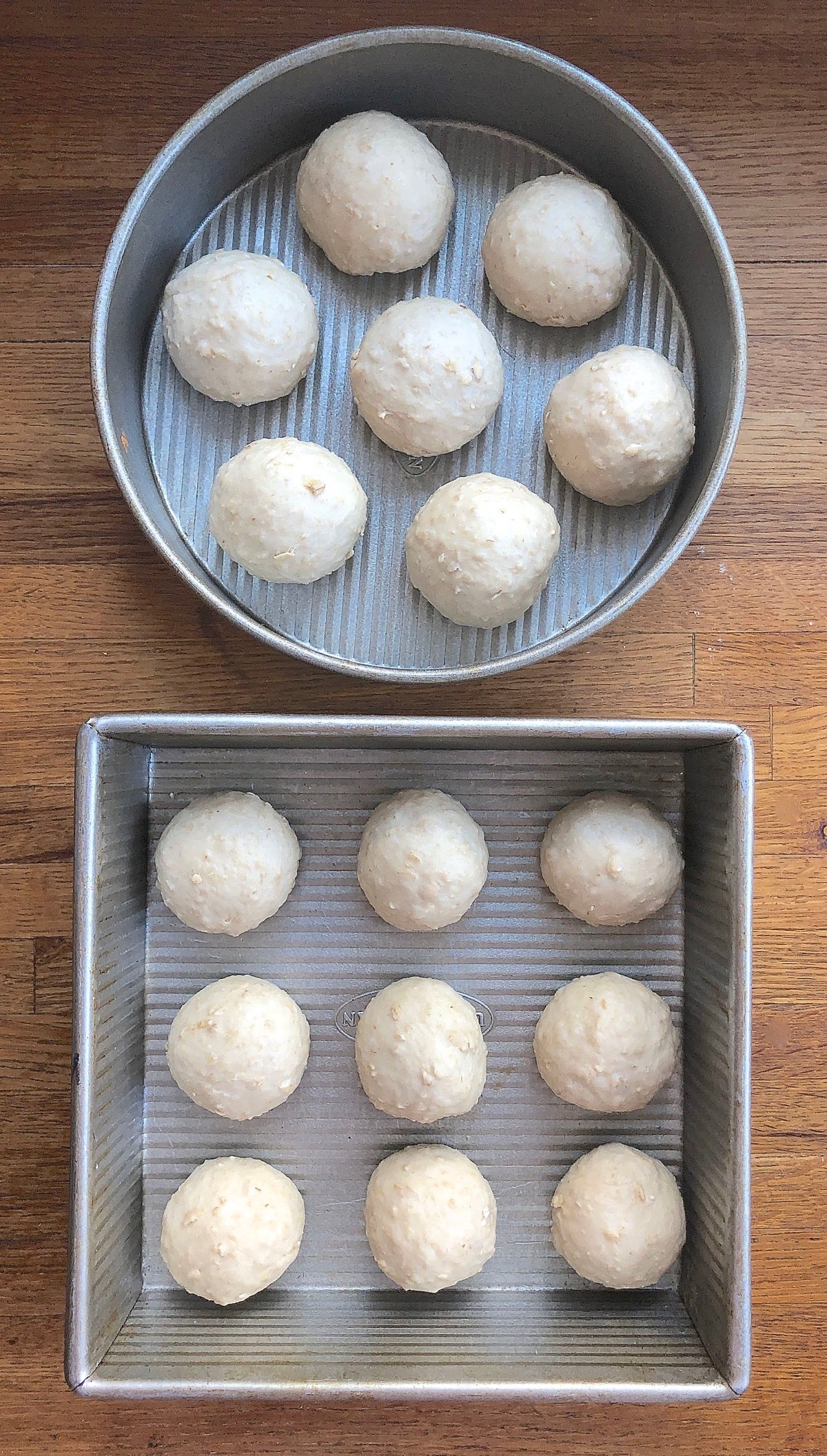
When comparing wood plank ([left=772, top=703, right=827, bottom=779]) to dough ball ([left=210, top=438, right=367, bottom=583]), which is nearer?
dough ball ([left=210, top=438, right=367, bottom=583])

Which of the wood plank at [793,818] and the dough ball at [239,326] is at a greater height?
the dough ball at [239,326]

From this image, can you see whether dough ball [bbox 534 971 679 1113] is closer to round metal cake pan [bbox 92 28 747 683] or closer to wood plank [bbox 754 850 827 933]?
wood plank [bbox 754 850 827 933]

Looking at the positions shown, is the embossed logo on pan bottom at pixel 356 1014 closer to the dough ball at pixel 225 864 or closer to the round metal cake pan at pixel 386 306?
the dough ball at pixel 225 864

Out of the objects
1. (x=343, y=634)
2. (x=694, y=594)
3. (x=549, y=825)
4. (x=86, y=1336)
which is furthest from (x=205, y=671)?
(x=86, y=1336)

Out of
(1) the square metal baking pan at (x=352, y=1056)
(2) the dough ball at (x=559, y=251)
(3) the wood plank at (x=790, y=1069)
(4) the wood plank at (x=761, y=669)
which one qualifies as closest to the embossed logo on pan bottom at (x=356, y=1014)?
(1) the square metal baking pan at (x=352, y=1056)

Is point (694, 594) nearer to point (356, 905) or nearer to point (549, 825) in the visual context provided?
point (549, 825)

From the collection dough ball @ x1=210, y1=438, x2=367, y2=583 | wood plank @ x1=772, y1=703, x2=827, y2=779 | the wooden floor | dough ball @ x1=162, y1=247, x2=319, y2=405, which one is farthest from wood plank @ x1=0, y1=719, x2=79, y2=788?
wood plank @ x1=772, y1=703, x2=827, y2=779
